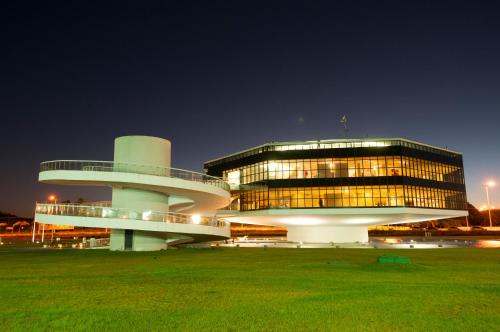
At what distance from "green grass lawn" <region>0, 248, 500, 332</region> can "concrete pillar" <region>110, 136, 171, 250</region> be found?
16.6 m

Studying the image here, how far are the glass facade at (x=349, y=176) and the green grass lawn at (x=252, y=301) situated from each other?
38.6 m

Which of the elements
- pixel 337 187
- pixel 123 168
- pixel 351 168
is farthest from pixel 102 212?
pixel 351 168

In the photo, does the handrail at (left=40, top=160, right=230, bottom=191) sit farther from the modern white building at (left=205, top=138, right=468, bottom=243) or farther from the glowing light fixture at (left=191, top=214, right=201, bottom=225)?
the modern white building at (left=205, top=138, right=468, bottom=243)

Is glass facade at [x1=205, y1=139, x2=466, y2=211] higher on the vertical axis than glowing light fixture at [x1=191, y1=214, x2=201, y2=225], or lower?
higher

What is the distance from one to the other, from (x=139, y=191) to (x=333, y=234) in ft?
109

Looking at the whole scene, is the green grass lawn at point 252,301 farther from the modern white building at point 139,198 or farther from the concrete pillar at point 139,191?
the concrete pillar at point 139,191

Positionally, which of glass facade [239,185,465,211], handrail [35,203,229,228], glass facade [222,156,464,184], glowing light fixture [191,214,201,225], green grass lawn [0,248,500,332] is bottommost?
green grass lawn [0,248,500,332]

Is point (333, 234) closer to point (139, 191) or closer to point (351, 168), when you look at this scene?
point (351, 168)

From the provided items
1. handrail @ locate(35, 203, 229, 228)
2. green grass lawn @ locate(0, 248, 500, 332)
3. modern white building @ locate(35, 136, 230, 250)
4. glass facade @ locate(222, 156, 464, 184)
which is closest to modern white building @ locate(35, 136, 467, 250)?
glass facade @ locate(222, 156, 464, 184)

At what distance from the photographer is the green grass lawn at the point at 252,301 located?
29.1ft

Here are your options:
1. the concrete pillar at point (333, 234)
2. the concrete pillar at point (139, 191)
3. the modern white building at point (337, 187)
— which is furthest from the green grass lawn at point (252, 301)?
the concrete pillar at point (333, 234)

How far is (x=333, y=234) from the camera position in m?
59.4

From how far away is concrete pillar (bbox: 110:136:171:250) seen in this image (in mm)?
34000

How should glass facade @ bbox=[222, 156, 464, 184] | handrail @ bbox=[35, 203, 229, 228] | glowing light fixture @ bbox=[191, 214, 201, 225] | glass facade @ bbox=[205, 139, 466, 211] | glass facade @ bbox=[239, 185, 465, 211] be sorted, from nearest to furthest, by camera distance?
handrail @ bbox=[35, 203, 229, 228] → glowing light fixture @ bbox=[191, 214, 201, 225] → glass facade @ bbox=[239, 185, 465, 211] → glass facade @ bbox=[205, 139, 466, 211] → glass facade @ bbox=[222, 156, 464, 184]
